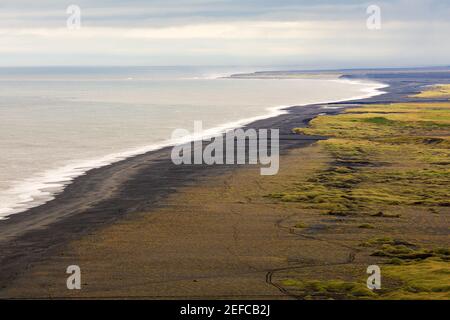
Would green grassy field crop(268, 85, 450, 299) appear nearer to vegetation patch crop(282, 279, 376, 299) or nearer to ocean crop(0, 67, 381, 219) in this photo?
vegetation patch crop(282, 279, 376, 299)

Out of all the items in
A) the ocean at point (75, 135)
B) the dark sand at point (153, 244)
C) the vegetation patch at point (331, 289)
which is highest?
the ocean at point (75, 135)

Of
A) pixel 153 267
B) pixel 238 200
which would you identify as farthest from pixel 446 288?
pixel 238 200

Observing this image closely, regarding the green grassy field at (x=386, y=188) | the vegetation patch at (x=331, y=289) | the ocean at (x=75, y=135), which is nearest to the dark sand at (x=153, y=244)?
the vegetation patch at (x=331, y=289)

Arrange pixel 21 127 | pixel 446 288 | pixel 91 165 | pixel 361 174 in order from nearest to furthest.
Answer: pixel 446 288, pixel 361 174, pixel 91 165, pixel 21 127


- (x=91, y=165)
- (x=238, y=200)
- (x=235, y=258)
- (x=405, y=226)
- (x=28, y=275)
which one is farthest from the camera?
(x=91, y=165)

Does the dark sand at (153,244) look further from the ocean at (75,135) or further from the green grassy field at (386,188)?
the ocean at (75,135)

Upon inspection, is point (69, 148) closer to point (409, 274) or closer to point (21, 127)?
point (21, 127)

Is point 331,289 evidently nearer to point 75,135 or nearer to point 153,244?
point 153,244

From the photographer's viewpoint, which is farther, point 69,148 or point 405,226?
point 69,148
